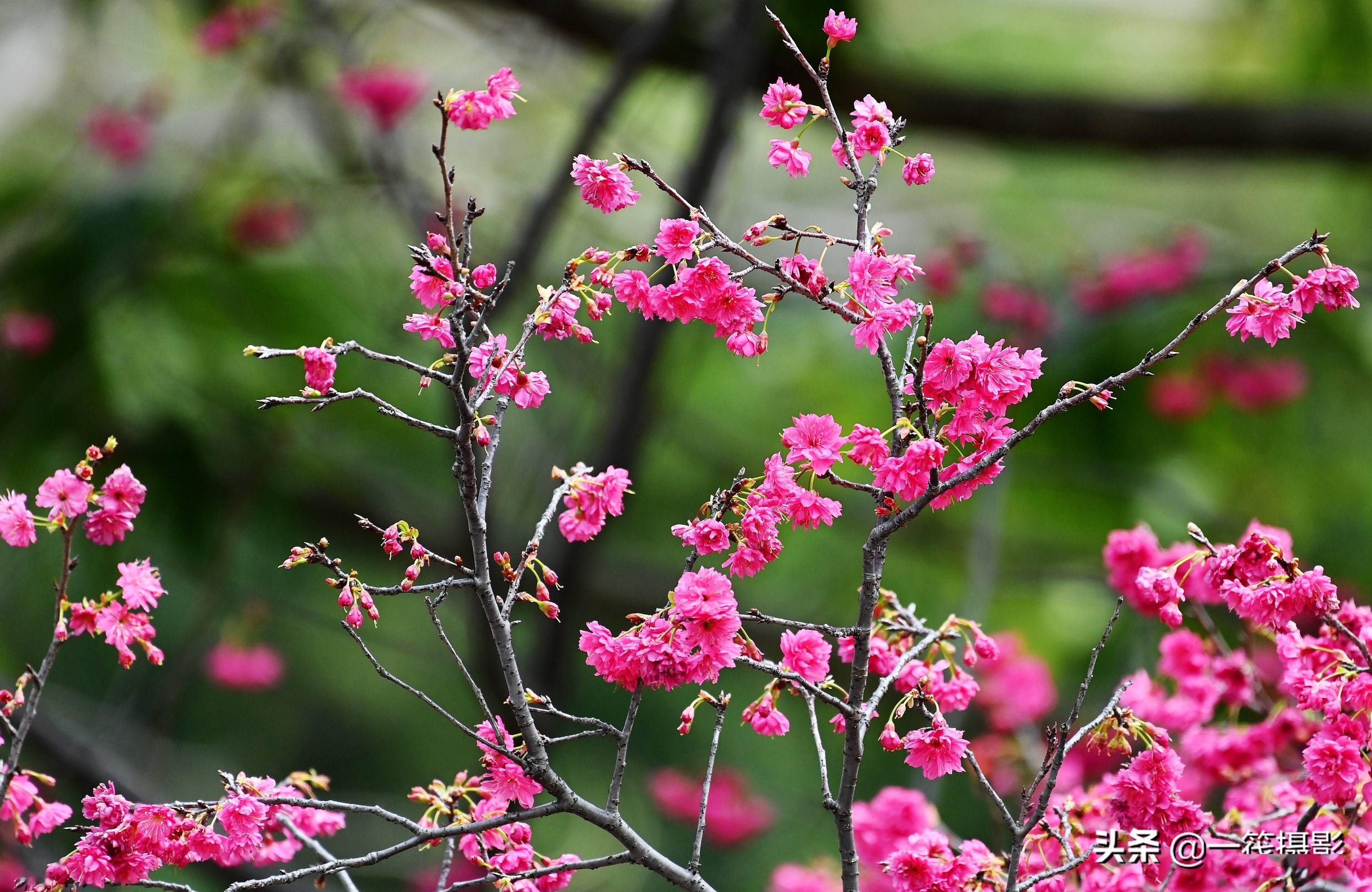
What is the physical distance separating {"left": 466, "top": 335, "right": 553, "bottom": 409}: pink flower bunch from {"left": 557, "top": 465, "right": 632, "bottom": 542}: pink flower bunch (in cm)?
12

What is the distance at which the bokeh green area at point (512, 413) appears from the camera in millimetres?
3646

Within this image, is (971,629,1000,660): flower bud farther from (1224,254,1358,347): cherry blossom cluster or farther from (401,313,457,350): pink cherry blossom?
(401,313,457,350): pink cherry blossom

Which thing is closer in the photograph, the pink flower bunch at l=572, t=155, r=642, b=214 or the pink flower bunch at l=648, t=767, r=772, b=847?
the pink flower bunch at l=572, t=155, r=642, b=214

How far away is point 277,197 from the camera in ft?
15.4

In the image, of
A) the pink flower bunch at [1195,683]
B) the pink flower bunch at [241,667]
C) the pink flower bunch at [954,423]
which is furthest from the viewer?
the pink flower bunch at [241,667]

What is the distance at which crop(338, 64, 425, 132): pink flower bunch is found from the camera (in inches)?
153

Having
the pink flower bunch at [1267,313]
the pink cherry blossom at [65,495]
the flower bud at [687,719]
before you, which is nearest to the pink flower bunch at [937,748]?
the flower bud at [687,719]

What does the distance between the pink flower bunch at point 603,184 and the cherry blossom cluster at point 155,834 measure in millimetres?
778

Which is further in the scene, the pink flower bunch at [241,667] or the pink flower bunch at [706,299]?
the pink flower bunch at [241,667]

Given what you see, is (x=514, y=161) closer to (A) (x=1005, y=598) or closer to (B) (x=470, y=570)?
(A) (x=1005, y=598)

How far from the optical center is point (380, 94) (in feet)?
13.0

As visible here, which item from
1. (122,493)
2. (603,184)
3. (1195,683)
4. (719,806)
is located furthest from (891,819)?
(719,806)

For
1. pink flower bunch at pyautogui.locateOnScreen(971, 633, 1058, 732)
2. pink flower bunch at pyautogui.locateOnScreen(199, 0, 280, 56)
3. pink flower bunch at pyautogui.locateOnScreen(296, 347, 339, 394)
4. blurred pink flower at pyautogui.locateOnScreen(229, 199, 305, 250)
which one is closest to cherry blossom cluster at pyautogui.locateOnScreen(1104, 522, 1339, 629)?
pink flower bunch at pyautogui.locateOnScreen(296, 347, 339, 394)

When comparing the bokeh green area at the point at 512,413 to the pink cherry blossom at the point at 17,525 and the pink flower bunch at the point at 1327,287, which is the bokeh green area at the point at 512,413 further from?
the pink flower bunch at the point at 1327,287
